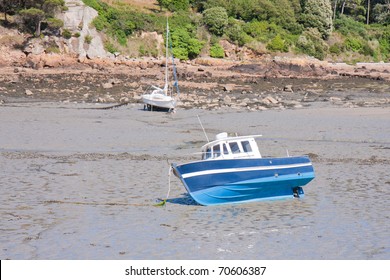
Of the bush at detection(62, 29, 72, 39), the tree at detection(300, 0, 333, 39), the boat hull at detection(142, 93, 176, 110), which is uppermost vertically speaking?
the tree at detection(300, 0, 333, 39)

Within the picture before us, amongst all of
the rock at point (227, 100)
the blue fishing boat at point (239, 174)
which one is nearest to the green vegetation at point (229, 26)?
the rock at point (227, 100)

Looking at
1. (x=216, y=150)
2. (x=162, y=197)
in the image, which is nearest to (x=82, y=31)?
(x=162, y=197)

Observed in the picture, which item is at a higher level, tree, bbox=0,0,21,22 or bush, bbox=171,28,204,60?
tree, bbox=0,0,21,22

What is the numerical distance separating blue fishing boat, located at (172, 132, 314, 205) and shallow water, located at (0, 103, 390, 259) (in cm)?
27

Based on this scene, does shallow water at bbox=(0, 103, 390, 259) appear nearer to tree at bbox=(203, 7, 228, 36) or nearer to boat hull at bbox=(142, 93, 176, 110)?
boat hull at bbox=(142, 93, 176, 110)

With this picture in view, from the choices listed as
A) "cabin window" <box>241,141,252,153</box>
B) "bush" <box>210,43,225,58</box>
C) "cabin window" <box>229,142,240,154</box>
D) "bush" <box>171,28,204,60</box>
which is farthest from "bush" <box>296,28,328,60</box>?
"cabin window" <box>229,142,240,154</box>

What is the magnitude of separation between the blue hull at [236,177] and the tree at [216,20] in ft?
179

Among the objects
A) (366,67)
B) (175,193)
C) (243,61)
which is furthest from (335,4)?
(175,193)

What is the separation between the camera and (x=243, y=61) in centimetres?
6531

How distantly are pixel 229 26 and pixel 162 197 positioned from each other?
5663 centimetres

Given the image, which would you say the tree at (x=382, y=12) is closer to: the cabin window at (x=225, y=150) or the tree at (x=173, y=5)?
the tree at (x=173, y=5)

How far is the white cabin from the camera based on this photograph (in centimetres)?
1619

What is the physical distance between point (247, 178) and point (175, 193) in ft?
7.50

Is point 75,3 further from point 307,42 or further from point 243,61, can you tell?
point 307,42
